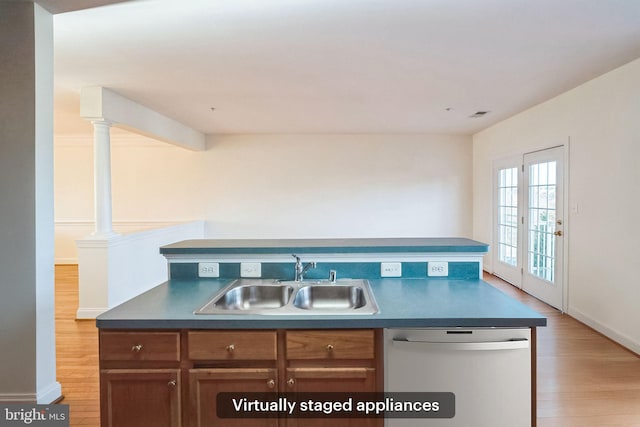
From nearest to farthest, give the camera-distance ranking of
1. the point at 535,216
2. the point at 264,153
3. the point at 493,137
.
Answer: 1. the point at 535,216
2. the point at 493,137
3. the point at 264,153

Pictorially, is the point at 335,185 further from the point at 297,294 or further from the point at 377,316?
the point at 377,316

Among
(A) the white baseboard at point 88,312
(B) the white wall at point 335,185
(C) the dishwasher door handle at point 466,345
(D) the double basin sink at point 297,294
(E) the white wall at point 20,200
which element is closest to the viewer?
(C) the dishwasher door handle at point 466,345

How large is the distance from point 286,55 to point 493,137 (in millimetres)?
4227

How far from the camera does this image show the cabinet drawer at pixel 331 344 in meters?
Answer: 1.46

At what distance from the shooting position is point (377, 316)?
1463 millimetres

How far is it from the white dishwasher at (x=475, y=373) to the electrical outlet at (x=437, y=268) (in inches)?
→ 26.7

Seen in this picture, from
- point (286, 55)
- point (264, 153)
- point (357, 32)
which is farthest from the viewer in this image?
point (264, 153)

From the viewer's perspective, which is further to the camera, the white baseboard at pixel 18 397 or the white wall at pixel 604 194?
the white wall at pixel 604 194

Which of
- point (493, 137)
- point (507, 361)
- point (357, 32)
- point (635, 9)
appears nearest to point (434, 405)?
point (507, 361)

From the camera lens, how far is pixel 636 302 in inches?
122

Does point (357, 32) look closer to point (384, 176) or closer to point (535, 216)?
point (535, 216)

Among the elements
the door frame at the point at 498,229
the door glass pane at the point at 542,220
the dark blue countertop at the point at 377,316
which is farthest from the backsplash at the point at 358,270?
the door frame at the point at 498,229

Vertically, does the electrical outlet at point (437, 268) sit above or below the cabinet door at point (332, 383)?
above

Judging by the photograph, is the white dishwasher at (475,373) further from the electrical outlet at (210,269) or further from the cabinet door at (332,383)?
the electrical outlet at (210,269)
